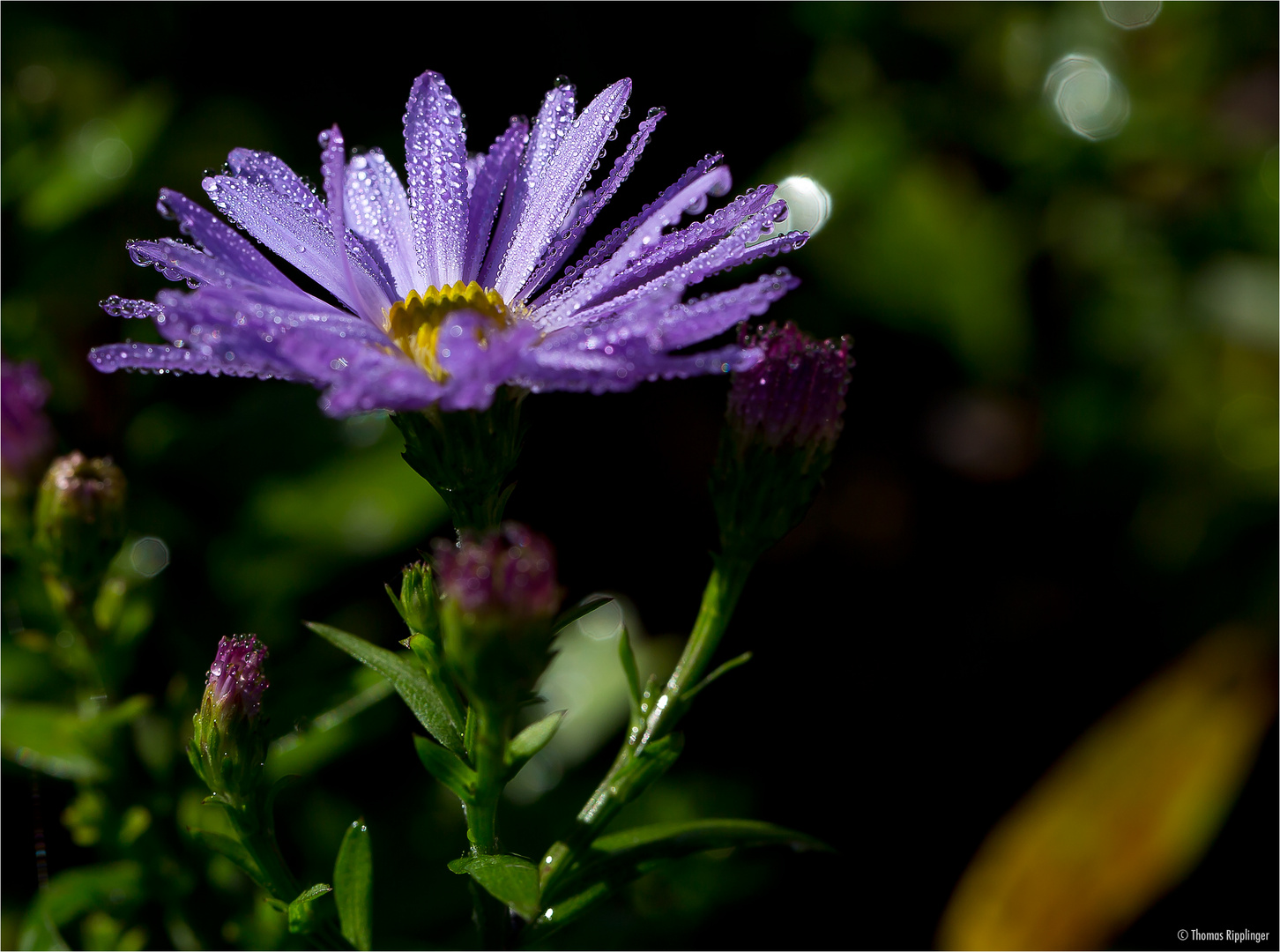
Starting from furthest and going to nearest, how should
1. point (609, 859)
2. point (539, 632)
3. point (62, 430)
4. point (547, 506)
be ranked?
point (547, 506) → point (62, 430) → point (609, 859) → point (539, 632)

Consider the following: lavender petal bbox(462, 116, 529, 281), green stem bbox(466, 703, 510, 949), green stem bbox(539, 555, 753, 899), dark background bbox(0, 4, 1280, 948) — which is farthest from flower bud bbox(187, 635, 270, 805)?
dark background bbox(0, 4, 1280, 948)

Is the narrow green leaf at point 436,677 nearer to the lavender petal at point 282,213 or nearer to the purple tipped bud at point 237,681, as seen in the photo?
the purple tipped bud at point 237,681

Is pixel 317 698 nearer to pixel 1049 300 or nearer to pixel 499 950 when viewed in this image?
pixel 499 950

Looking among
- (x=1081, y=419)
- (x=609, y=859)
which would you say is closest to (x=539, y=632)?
(x=609, y=859)

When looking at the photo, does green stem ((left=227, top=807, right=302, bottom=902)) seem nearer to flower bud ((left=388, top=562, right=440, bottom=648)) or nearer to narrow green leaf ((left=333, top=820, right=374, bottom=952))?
narrow green leaf ((left=333, top=820, right=374, bottom=952))

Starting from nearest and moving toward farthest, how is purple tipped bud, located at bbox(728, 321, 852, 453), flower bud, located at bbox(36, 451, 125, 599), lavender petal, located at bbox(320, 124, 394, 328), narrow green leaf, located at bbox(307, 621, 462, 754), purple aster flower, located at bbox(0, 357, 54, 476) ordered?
lavender petal, located at bbox(320, 124, 394, 328) < narrow green leaf, located at bbox(307, 621, 462, 754) < purple tipped bud, located at bbox(728, 321, 852, 453) < flower bud, located at bbox(36, 451, 125, 599) < purple aster flower, located at bbox(0, 357, 54, 476)

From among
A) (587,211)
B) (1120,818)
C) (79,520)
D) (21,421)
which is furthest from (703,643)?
(1120,818)
